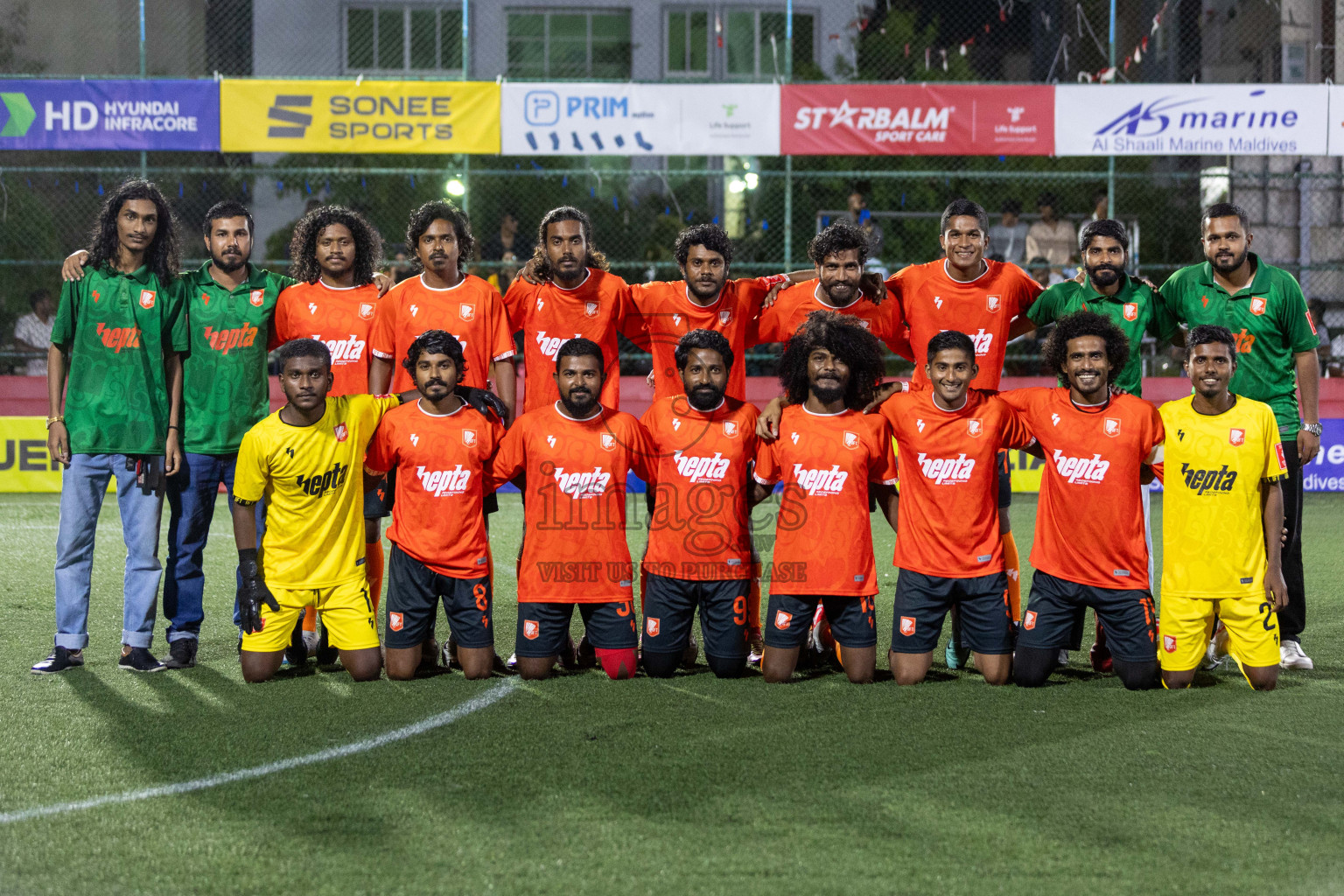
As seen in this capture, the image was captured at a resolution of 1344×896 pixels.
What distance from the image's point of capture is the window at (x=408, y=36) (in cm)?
2039

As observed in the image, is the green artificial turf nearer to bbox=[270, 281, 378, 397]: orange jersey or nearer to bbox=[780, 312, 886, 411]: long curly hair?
bbox=[780, 312, 886, 411]: long curly hair

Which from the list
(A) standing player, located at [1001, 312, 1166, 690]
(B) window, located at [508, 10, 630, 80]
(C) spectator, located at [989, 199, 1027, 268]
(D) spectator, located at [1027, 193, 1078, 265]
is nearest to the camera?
(A) standing player, located at [1001, 312, 1166, 690]

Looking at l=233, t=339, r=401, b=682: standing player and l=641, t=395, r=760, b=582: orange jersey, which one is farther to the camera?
l=641, t=395, r=760, b=582: orange jersey

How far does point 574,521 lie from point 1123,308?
2.77 m

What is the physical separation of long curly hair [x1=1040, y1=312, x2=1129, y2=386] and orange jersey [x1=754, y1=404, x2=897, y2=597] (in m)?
0.82

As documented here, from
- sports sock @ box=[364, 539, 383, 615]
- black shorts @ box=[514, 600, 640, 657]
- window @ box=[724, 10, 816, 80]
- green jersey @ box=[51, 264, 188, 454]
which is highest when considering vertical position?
window @ box=[724, 10, 816, 80]

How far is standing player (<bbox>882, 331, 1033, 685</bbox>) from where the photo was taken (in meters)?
5.32

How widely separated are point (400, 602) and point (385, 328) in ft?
4.42

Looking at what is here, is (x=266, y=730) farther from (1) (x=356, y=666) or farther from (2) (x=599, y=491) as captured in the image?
(2) (x=599, y=491)

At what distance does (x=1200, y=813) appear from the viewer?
360 centimetres

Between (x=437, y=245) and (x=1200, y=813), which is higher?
(x=437, y=245)

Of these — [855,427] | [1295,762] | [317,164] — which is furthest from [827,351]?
[317,164]

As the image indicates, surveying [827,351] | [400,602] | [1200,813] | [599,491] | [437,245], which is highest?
[437,245]

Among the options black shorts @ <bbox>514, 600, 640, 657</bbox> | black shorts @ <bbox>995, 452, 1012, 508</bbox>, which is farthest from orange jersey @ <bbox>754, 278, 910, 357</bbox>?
black shorts @ <bbox>514, 600, 640, 657</bbox>
